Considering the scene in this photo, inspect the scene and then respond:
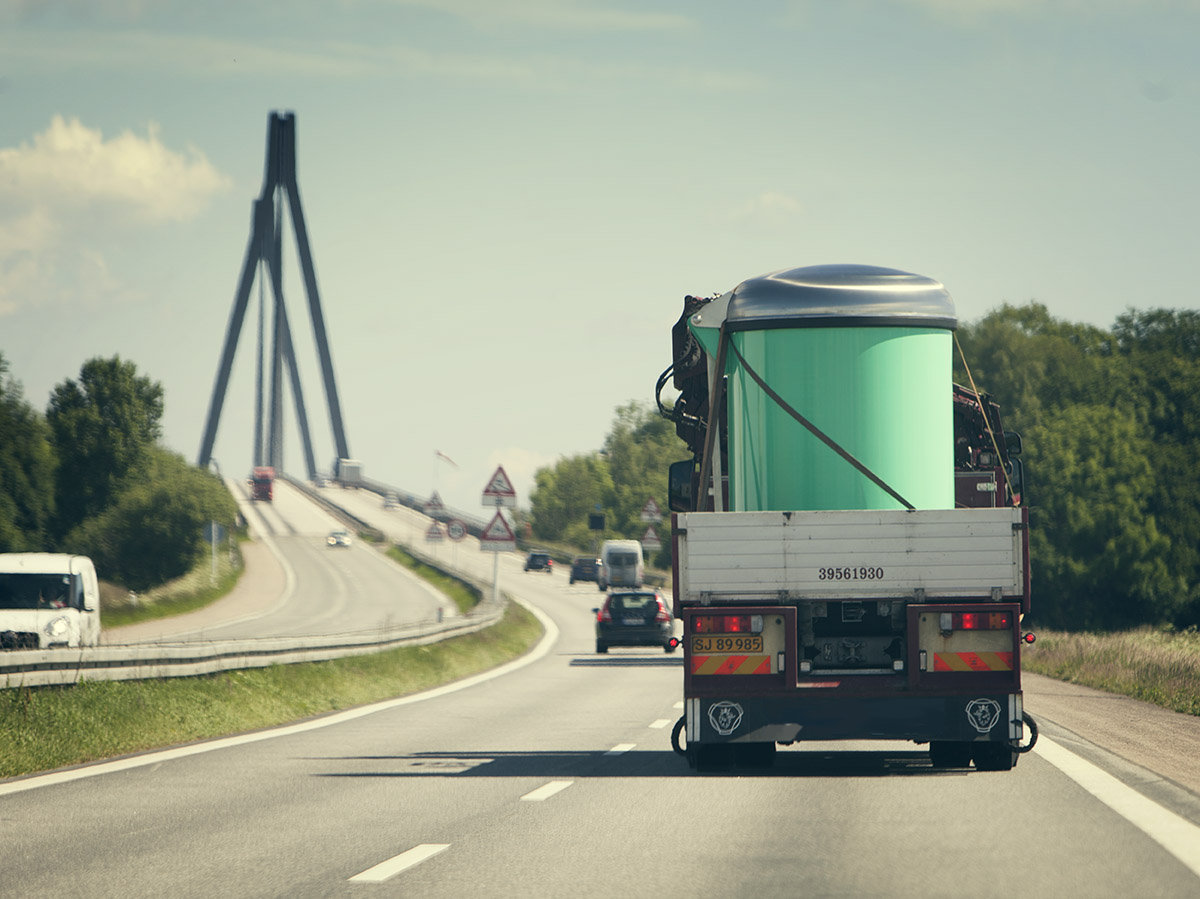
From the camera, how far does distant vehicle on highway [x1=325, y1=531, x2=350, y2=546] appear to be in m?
108

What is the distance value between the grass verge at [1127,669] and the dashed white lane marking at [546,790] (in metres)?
9.42

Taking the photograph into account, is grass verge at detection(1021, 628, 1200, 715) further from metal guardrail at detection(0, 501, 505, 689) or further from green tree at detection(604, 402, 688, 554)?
green tree at detection(604, 402, 688, 554)

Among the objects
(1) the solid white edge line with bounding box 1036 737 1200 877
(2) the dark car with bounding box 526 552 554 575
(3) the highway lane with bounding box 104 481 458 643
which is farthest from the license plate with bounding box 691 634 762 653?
(2) the dark car with bounding box 526 552 554 575

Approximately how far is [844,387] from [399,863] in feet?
18.0

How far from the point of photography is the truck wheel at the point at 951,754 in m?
12.2

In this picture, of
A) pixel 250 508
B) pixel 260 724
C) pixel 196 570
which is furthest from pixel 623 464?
pixel 260 724

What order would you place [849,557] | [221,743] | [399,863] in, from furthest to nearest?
[221,743] → [849,557] → [399,863]

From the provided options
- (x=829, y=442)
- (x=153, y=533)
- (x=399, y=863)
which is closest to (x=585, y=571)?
(x=153, y=533)

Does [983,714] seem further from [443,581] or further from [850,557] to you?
[443,581]

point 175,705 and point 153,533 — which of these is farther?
point 153,533

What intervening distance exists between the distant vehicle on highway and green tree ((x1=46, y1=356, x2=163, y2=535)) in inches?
680

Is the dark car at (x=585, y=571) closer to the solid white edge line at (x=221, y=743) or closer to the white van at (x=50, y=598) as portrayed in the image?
the solid white edge line at (x=221, y=743)

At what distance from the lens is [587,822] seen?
9297mm

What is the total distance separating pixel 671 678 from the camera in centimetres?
2739
